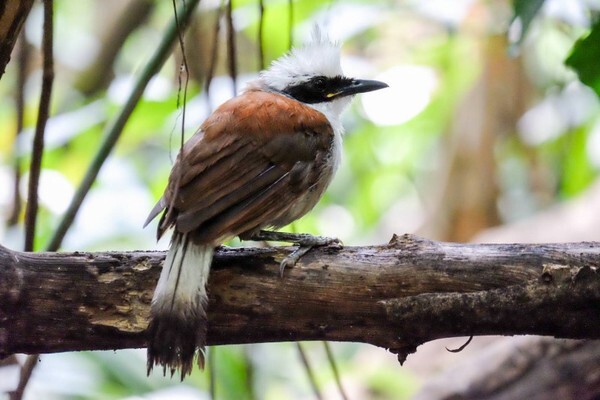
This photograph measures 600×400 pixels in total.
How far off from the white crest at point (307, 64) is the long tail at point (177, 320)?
5.12 ft

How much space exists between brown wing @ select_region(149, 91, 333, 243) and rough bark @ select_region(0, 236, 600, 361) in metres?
0.25

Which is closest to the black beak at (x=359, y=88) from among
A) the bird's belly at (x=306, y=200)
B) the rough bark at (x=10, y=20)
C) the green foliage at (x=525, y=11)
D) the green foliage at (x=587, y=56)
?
the bird's belly at (x=306, y=200)

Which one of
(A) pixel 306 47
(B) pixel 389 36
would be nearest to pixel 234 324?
(A) pixel 306 47

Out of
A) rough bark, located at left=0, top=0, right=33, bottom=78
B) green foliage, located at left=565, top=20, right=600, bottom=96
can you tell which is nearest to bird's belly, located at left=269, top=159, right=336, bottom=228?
green foliage, located at left=565, top=20, right=600, bottom=96

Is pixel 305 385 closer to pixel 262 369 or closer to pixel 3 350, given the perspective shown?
pixel 262 369

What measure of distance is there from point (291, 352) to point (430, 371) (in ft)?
3.94

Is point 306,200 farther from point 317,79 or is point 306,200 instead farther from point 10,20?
point 10,20

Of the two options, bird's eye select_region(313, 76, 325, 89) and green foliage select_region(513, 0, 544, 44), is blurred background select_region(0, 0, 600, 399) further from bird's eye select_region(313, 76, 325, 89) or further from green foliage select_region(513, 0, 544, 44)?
bird's eye select_region(313, 76, 325, 89)

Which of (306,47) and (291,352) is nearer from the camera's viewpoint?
(306,47)

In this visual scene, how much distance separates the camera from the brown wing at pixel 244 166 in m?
2.63

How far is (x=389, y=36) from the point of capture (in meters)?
6.57

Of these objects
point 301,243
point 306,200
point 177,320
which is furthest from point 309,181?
point 177,320

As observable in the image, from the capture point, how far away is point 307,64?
3729 millimetres

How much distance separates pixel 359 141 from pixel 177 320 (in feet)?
11.8
